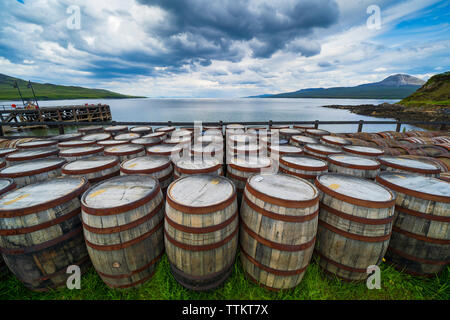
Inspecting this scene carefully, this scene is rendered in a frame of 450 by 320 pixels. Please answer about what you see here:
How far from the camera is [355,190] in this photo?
2.89m

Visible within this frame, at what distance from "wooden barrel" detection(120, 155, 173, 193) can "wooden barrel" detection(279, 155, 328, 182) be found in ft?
8.37

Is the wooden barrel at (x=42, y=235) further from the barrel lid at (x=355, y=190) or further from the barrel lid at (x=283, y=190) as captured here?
the barrel lid at (x=355, y=190)

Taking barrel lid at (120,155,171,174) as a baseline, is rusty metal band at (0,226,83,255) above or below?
below

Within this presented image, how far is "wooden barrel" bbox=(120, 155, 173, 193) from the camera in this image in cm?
358

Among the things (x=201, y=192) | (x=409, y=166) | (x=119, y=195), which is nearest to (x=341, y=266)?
(x=201, y=192)

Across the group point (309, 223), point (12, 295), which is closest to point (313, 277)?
point (309, 223)

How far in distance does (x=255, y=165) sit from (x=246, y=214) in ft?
4.17

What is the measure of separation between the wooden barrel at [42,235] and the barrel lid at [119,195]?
34 cm

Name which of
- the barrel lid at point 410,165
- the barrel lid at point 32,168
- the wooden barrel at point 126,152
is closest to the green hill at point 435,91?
the barrel lid at point 410,165

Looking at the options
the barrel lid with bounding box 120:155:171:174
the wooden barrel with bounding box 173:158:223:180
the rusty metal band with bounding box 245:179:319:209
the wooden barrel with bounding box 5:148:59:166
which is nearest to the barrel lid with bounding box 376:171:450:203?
the rusty metal band with bounding box 245:179:319:209

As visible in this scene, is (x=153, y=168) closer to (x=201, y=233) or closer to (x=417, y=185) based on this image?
(x=201, y=233)

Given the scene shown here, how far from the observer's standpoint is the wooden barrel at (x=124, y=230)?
8.00 feet

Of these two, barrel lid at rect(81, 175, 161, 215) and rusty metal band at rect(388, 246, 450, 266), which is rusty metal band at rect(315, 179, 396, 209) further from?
barrel lid at rect(81, 175, 161, 215)
